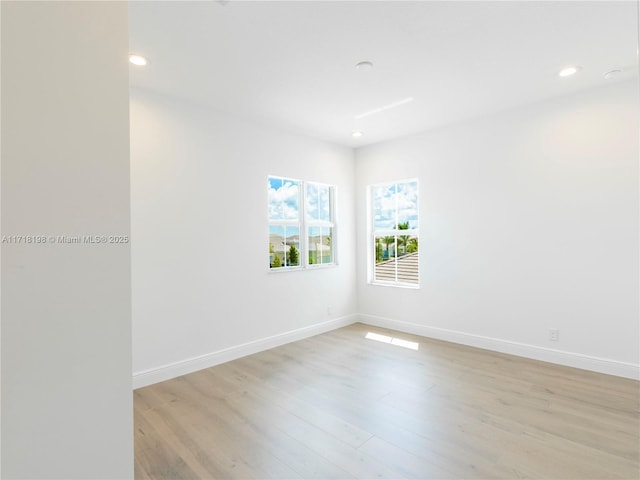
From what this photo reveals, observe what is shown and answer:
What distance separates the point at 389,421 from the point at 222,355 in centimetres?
197

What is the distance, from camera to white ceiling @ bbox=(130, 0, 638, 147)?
6.66 ft

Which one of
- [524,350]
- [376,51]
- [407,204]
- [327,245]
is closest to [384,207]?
[407,204]

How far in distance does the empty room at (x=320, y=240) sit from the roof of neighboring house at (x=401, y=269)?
47 mm

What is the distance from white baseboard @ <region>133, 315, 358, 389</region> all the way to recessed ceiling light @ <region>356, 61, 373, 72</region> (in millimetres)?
3092

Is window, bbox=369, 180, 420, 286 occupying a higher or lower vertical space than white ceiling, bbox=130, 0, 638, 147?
lower

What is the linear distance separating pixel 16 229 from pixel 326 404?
2378 millimetres

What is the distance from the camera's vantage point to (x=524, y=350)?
3.58 meters

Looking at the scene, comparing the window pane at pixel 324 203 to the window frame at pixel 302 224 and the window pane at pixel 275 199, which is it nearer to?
the window frame at pixel 302 224

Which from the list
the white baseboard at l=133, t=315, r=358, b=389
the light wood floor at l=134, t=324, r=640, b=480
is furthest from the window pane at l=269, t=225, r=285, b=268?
the light wood floor at l=134, t=324, r=640, b=480

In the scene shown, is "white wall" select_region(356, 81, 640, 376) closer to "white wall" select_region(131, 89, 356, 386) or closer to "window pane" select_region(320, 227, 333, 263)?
"window pane" select_region(320, 227, 333, 263)

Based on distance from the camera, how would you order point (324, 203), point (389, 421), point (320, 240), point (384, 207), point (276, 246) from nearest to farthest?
point (389, 421)
point (276, 246)
point (320, 240)
point (324, 203)
point (384, 207)

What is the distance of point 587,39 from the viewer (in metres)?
2.35

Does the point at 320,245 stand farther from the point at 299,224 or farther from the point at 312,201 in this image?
the point at 312,201

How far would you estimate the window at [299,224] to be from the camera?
165 inches
